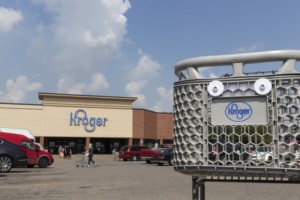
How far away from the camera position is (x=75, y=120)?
180 feet

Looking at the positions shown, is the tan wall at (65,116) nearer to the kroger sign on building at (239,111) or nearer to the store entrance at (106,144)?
the store entrance at (106,144)

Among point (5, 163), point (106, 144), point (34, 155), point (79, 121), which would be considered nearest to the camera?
point (5, 163)

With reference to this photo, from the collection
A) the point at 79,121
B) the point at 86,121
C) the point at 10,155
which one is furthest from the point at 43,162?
the point at 86,121

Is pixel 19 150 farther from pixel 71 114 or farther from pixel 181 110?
pixel 71 114

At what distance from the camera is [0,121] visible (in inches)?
2028

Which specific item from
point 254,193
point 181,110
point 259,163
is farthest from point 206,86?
point 254,193

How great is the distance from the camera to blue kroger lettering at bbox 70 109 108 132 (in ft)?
180

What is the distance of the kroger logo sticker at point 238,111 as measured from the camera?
120 inches

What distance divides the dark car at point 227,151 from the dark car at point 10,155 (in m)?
17.0

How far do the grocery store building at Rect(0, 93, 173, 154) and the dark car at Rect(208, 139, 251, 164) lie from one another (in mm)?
52204

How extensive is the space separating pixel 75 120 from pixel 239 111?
5321cm

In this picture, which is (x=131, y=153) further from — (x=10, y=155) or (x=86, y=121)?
(x=10, y=155)

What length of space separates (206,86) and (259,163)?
2.48 feet

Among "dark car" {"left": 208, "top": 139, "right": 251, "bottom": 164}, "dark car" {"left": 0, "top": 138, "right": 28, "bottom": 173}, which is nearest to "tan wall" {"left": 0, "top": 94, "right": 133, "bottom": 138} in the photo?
"dark car" {"left": 0, "top": 138, "right": 28, "bottom": 173}
